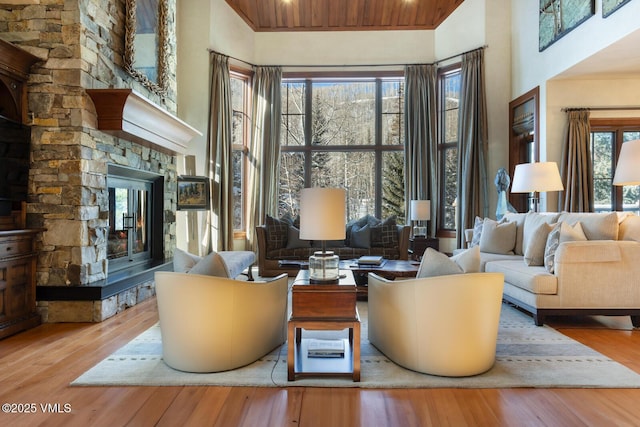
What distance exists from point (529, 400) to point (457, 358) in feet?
1.30

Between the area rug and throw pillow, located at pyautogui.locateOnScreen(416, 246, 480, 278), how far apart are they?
606 mm

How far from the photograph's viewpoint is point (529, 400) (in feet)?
6.84

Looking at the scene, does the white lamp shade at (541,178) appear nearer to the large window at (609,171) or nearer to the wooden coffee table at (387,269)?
the large window at (609,171)

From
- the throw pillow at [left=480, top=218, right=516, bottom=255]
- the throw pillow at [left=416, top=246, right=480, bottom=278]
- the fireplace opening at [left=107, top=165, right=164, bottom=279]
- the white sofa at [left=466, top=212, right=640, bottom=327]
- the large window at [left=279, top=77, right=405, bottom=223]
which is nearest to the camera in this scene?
the throw pillow at [left=416, top=246, right=480, bottom=278]

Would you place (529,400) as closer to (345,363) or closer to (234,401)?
(345,363)

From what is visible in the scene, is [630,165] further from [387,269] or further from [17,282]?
[17,282]

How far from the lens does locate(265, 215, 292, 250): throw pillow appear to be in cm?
568

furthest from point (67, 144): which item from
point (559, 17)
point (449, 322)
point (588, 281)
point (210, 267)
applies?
point (559, 17)

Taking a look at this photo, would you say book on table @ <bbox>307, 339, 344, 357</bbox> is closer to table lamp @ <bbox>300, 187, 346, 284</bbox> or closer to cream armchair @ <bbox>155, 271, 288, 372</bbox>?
cream armchair @ <bbox>155, 271, 288, 372</bbox>

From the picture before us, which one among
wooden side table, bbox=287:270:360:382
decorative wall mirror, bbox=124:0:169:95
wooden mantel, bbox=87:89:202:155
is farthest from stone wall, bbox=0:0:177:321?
wooden side table, bbox=287:270:360:382

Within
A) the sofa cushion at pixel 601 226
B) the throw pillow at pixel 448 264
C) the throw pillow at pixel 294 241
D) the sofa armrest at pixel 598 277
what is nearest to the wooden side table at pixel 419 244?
the throw pillow at pixel 294 241

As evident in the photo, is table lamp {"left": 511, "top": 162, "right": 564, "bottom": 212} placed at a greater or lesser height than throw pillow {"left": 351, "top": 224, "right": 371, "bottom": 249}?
greater

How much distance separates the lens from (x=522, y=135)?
6453mm

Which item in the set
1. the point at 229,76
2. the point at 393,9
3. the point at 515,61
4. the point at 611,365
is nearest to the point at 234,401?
the point at 611,365
